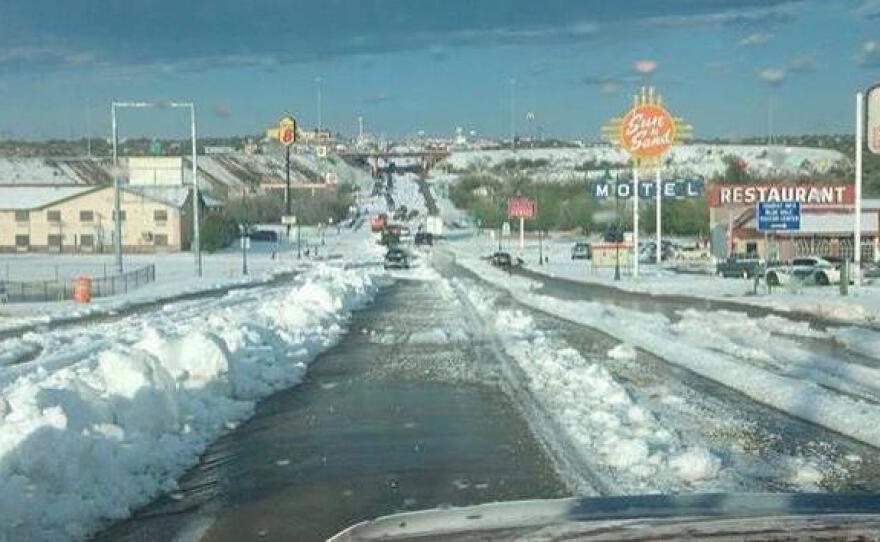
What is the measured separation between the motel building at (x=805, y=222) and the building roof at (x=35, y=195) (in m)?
56.8

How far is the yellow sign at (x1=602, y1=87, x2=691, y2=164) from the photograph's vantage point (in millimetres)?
67500

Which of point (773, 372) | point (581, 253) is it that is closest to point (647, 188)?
point (581, 253)

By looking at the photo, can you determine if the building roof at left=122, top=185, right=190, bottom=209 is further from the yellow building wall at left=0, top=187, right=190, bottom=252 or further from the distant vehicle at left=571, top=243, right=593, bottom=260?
the distant vehicle at left=571, top=243, right=593, bottom=260

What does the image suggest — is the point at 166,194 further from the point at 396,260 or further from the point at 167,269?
the point at 396,260

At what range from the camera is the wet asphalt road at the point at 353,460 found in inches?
398

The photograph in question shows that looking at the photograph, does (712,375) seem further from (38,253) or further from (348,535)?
(38,253)

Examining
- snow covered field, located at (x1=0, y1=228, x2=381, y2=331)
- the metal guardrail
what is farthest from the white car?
the metal guardrail

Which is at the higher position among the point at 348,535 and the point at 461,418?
the point at 348,535

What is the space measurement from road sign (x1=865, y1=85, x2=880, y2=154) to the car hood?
623cm

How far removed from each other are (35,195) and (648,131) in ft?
237

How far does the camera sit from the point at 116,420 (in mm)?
12648

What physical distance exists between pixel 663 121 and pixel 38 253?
67.9 meters

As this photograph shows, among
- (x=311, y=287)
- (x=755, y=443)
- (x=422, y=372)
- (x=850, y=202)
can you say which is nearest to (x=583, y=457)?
(x=755, y=443)

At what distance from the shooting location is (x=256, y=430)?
15.0m
